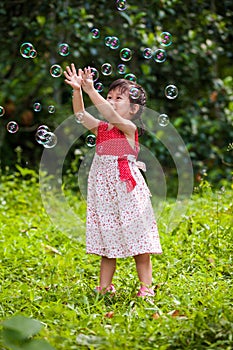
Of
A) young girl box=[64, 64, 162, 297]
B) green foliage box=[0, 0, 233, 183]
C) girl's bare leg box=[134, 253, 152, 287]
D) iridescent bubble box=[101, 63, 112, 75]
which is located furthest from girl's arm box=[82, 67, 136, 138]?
green foliage box=[0, 0, 233, 183]

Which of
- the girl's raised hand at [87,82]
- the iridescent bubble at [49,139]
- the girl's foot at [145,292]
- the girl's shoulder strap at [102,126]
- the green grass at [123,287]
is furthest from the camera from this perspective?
the iridescent bubble at [49,139]

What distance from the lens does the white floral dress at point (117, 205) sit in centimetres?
324

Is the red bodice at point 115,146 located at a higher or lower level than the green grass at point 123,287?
higher

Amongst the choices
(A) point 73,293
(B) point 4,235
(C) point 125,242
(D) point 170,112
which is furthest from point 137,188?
(D) point 170,112

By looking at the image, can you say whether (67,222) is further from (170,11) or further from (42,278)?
(170,11)

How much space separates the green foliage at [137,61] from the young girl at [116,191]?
2775 mm

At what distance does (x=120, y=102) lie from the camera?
3.32 m

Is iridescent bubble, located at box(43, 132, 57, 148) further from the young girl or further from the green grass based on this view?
the green grass

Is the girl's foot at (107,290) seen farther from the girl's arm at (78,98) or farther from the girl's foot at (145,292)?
the girl's arm at (78,98)

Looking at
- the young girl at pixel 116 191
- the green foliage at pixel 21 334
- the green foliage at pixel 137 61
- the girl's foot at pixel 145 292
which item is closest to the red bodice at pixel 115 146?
the young girl at pixel 116 191

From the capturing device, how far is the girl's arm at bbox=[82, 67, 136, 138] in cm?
319

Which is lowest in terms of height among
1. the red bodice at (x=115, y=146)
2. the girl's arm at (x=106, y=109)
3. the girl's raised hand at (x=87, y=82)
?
the red bodice at (x=115, y=146)

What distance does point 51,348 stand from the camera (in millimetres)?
2254

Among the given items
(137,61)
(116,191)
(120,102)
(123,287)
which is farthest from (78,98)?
(137,61)
